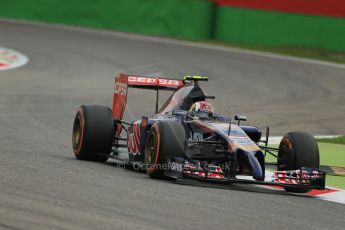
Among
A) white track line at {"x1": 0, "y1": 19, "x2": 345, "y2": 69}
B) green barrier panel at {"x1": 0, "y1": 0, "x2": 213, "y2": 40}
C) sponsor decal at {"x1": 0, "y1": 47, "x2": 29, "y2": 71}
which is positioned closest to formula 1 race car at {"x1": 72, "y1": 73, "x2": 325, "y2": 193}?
sponsor decal at {"x1": 0, "y1": 47, "x2": 29, "y2": 71}

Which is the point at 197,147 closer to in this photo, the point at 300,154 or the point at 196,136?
the point at 196,136

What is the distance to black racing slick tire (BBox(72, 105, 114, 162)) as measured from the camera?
12.7 metres

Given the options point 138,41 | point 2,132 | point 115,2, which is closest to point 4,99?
point 2,132

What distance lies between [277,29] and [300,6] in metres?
1.15

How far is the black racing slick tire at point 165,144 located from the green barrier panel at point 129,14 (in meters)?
24.3

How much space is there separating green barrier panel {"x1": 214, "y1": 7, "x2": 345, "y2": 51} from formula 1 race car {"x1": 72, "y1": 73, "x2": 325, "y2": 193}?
2012cm

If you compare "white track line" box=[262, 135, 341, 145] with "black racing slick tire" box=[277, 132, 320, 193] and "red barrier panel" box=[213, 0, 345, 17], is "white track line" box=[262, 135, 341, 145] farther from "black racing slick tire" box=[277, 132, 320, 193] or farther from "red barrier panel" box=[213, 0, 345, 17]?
"red barrier panel" box=[213, 0, 345, 17]

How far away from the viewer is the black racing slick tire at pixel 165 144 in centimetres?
1103

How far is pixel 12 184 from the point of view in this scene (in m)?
9.68

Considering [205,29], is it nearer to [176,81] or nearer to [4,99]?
[4,99]

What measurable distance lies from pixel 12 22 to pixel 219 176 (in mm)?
26998

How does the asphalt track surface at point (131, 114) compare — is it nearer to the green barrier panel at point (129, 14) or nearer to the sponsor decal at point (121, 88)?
the green barrier panel at point (129, 14)

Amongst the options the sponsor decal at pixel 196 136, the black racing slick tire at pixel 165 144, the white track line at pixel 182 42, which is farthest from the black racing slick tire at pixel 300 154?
the white track line at pixel 182 42

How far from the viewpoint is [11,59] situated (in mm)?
27859
